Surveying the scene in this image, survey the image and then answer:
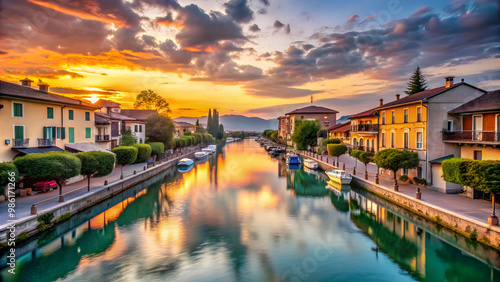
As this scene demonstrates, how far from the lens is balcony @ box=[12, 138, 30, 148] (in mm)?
26234

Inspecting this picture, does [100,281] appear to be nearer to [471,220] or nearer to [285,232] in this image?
[285,232]

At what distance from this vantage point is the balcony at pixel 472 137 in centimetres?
2158

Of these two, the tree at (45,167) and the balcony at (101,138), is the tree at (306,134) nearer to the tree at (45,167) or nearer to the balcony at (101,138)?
the balcony at (101,138)

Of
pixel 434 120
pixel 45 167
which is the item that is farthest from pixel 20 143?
pixel 434 120

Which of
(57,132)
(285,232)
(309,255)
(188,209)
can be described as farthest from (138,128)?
(309,255)

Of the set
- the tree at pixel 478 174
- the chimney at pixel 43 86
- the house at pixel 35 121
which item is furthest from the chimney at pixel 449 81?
the chimney at pixel 43 86

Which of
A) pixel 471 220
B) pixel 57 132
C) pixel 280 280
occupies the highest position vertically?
pixel 57 132

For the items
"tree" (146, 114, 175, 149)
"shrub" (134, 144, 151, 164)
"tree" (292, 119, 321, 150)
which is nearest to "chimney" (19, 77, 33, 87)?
"shrub" (134, 144, 151, 164)

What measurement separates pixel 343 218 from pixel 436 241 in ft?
23.9

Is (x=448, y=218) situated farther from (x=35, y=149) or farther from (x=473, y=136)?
(x=35, y=149)

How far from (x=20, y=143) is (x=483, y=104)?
1577 inches

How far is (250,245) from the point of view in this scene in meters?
18.8

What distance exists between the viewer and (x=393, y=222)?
23.0m

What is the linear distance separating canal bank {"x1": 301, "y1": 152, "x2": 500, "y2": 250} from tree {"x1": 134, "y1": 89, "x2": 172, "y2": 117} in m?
75.6
